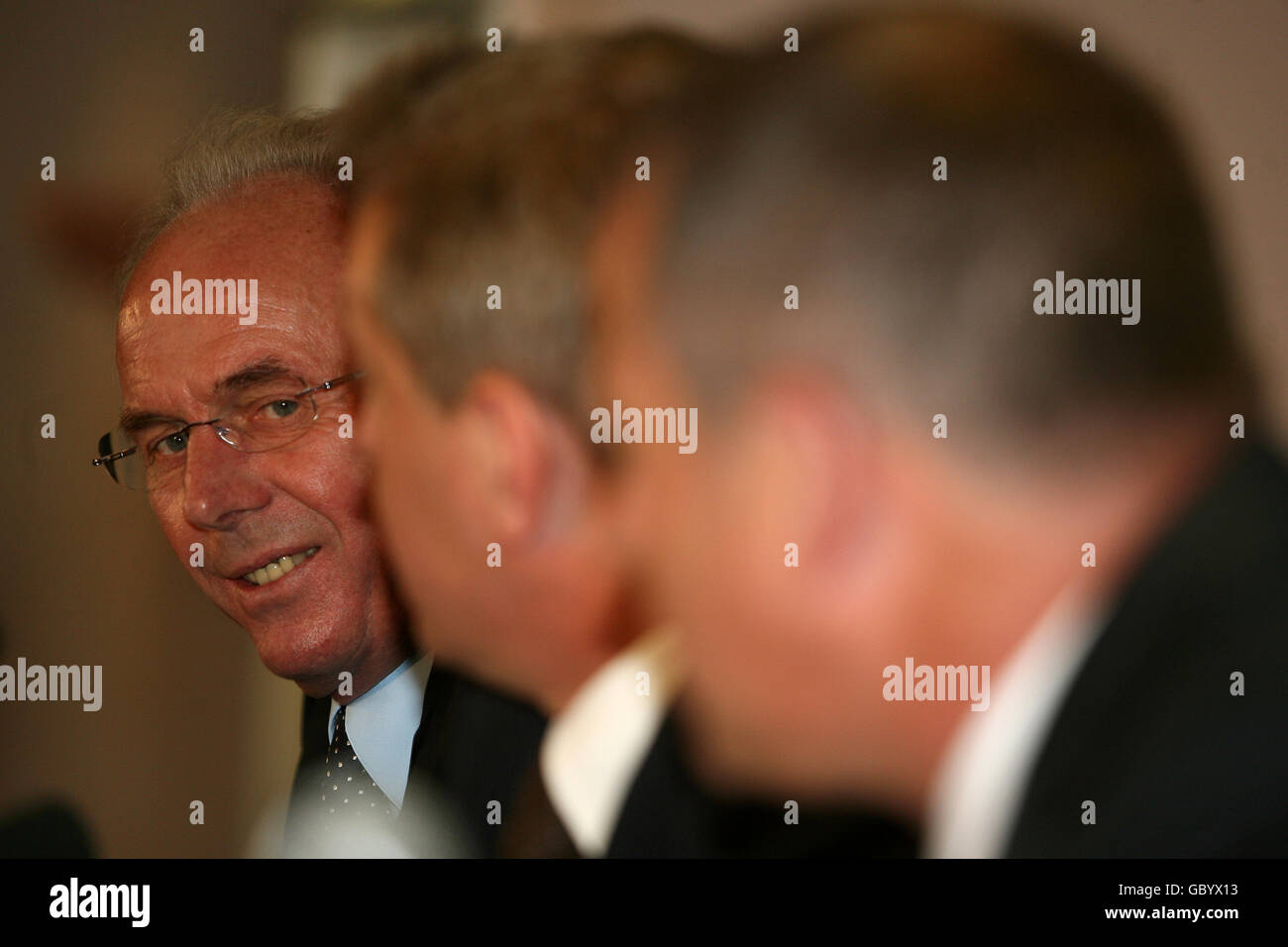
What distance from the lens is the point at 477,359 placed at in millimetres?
966

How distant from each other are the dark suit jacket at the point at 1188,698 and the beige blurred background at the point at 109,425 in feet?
2.53

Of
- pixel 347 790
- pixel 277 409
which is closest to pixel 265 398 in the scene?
pixel 277 409

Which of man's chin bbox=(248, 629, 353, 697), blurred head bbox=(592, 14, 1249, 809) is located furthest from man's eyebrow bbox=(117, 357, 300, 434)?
blurred head bbox=(592, 14, 1249, 809)

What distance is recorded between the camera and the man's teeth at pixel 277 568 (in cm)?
115

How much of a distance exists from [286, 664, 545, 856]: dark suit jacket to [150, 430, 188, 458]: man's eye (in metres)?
0.33

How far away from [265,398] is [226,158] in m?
0.24

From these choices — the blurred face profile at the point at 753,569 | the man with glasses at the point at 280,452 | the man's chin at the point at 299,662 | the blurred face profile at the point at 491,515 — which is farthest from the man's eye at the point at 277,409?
the blurred face profile at the point at 753,569

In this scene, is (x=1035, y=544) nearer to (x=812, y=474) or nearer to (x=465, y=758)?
(x=812, y=474)

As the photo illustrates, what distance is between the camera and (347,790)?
1.12 m
